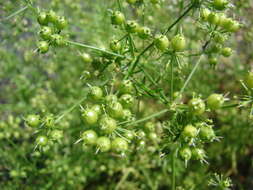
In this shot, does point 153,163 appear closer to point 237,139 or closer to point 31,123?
point 237,139

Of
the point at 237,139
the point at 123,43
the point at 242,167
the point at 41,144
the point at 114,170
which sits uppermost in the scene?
the point at 123,43

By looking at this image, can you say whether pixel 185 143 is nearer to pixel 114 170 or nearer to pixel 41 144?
pixel 41 144

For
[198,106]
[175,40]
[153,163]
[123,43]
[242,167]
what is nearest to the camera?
[198,106]

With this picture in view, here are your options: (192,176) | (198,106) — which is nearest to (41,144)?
(198,106)

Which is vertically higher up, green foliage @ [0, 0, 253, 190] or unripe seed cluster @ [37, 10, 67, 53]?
unripe seed cluster @ [37, 10, 67, 53]

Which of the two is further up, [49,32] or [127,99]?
[49,32]

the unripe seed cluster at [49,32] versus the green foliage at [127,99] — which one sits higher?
the unripe seed cluster at [49,32]

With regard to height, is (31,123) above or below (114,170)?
above

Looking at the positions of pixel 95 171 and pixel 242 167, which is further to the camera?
pixel 242 167

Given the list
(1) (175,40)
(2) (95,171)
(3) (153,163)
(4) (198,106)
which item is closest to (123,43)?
(1) (175,40)

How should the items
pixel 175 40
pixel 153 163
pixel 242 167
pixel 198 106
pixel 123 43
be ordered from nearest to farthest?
pixel 198 106, pixel 175 40, pixel 123 43, pixel 153 163, pixel 242 167
